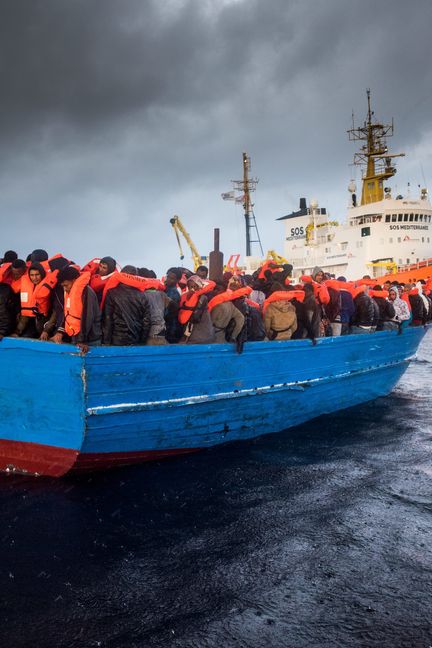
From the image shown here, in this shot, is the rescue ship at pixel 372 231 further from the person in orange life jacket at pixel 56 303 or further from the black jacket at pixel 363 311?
the person in orange life jacket at pixel 56 303

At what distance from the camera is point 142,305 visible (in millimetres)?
6371

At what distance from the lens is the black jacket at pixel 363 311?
10695mm

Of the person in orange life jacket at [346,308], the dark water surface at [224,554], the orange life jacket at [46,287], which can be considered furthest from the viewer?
the person in orange life jacket at [346,308]

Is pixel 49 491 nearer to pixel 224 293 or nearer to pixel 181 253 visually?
pixel 224 293

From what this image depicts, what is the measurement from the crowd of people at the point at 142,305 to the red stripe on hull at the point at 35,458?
1.26m

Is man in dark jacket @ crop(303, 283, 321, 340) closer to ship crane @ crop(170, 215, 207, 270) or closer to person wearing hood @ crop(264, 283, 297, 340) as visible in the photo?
person wearing hood @ crop(264, 283, 297, 340)

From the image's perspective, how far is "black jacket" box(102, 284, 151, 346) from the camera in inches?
243

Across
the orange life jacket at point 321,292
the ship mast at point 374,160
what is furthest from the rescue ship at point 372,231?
the orange life jacket at point 321,292

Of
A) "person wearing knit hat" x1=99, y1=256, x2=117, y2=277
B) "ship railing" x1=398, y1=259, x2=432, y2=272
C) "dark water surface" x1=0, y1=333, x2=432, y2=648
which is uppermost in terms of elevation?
"ship railing" x1=398, y1=259, x2=432, y2=272

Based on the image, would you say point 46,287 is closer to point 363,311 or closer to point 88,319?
point 88,319

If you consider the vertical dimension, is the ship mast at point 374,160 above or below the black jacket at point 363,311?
above

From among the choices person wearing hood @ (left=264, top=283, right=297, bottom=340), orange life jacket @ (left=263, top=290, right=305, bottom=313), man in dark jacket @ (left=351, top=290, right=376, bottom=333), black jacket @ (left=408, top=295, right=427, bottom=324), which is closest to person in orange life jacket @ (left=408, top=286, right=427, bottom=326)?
black jacket @ (left=408, top=295, right=427, bottom=324)

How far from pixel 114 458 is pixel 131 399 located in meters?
0.83

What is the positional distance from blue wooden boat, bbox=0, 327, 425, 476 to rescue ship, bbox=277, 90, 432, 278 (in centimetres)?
2523
